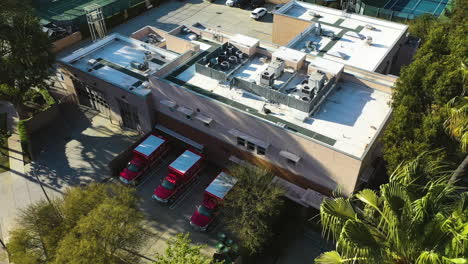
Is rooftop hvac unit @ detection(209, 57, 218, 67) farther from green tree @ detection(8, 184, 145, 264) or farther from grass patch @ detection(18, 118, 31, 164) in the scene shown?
grass patch @ detection(18, 118, 31, 164)

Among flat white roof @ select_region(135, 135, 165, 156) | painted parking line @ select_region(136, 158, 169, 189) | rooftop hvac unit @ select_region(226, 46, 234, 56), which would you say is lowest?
painted parking line @ select_region(136, 158, 169, 189)

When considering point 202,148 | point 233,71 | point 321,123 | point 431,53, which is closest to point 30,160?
point 202,148

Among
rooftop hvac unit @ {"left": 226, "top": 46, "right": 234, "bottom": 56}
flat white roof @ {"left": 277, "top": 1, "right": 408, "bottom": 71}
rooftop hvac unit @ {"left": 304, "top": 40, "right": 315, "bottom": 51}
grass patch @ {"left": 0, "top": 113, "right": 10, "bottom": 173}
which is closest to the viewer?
grass patch @ {"left": 0, "top": 113, "right": 10, "bottom": 173}

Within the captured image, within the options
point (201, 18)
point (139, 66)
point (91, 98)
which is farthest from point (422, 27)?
point (91, 98)

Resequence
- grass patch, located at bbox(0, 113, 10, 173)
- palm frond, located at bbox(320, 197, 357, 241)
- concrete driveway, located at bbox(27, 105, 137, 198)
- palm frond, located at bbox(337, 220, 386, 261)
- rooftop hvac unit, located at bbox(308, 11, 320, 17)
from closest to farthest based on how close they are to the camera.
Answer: palm frond, located at bbox(337, 220, 386, 261)
palm frond, located at bbox(320, 197, 357, 241)
concrete driveway, located at bbox(27, 105, 137, 198)
grass patch, located at bbox(0, 113, 10, 173)
rooftop hvac unit, located at bbox(308, 11, 320, 17)

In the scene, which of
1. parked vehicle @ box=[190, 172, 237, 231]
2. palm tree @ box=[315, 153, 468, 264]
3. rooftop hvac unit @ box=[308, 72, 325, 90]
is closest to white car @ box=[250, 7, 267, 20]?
rooftop hvac unit @ box=[308, 72, 325, 90]

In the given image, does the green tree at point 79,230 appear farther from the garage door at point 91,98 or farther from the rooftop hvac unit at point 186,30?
the rooftop hvac unit at point 186,30

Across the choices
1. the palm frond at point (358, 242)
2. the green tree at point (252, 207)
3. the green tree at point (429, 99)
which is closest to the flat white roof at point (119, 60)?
the green tree at point (252, 207)
